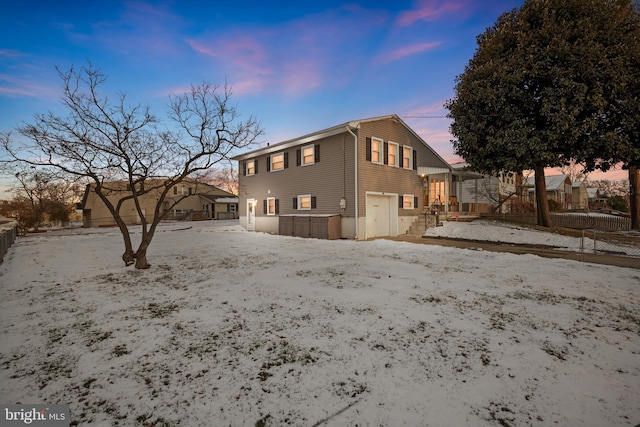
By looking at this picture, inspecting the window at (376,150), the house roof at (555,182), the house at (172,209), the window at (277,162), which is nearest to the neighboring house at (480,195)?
the window at (376,150)

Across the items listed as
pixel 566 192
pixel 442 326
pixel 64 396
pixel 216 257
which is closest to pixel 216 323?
pixel 64 396

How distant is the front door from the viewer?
70.0 ft

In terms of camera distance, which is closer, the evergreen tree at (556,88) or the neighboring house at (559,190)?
the evergreen tree at (556,88)

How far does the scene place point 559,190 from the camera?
120ft

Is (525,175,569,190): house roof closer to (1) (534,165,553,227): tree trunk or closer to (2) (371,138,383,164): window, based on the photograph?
(1) (534,165,553,227): tree trunk

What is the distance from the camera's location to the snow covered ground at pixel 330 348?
95.5 inches

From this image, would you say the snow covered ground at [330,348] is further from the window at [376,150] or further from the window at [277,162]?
the window at [277,162]

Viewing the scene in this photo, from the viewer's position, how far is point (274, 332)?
13.0 ft

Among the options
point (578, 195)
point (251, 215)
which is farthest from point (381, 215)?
point (578, 195)

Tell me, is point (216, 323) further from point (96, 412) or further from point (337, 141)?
point (337, 141)

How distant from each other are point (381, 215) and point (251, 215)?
426 inches

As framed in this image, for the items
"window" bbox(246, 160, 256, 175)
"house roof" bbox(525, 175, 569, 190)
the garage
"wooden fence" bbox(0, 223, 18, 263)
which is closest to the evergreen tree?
the garage

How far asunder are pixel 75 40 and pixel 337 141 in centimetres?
1159

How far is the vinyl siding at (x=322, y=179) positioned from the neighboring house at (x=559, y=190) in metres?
30.2
